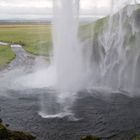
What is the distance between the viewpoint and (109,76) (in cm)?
6069

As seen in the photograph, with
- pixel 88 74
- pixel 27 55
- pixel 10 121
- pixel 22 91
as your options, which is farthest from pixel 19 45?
pixel 10 121

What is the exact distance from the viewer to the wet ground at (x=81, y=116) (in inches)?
1348

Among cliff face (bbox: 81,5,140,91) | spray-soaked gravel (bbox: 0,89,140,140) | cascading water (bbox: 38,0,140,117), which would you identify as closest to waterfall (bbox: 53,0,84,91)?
cascading water (bbox: 38,0,140,117)

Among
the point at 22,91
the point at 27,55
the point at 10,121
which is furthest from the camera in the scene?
the point at 27,55

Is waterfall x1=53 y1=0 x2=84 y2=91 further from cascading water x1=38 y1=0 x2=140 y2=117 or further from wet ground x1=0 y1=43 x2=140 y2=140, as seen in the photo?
wet ground x1=0 y1=43 x2=140 y2=140

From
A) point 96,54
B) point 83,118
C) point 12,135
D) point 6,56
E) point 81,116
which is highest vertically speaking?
point 12,135

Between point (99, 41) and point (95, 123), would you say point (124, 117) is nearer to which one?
point (95, 123)

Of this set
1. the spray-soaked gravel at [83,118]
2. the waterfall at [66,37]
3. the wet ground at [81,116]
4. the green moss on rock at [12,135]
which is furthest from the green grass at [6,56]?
the green moss on rock at [12,135]

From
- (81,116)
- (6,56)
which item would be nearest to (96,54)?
(81,116)

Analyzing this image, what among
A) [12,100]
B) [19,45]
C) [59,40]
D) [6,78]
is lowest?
[19,45]

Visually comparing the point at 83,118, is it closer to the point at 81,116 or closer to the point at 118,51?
the point at 81,116

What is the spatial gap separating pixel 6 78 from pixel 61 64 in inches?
513

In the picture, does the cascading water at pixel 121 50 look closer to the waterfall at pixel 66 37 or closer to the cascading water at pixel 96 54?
the cascading water at pixel 96 54

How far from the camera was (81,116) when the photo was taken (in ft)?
129
